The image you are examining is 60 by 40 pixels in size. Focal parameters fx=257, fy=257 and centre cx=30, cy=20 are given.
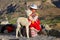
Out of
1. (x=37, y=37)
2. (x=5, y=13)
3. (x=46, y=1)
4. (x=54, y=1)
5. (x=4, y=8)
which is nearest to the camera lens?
(x=37, y=37)

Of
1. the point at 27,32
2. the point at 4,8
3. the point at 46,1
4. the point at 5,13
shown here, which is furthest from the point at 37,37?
the point at 46,1

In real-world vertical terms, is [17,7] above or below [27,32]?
below

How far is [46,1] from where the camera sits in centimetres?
2677

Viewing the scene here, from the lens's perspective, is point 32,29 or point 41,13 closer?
point 32,29

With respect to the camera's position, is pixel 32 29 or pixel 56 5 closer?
pixel 32 29

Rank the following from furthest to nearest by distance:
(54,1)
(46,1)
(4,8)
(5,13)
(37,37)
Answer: (54,1), (46,1), (4,8), (5,13), (37,37)

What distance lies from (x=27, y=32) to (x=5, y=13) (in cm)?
1681

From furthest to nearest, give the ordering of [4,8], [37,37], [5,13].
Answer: [4,8]
[5,13]
[37,37]

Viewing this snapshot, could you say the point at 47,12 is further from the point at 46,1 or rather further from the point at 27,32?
the point at 27,32

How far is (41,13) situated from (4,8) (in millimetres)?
3699

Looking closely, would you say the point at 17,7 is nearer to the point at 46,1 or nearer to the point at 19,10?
the point at 19,10

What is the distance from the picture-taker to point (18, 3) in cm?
2559

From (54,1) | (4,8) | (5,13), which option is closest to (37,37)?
(5,13)

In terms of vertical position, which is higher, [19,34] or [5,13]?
[19,34]
